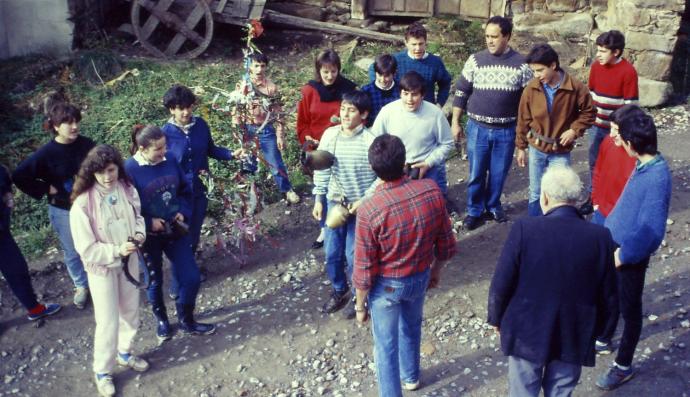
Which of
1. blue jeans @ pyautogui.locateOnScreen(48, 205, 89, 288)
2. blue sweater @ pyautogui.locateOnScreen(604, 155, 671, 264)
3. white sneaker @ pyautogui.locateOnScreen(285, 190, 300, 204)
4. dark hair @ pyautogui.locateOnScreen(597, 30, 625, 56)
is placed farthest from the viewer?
white sneaker @ pyautogui.locateOnScreen(285, 190, 300, 204)

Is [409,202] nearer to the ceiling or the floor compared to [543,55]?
nearer to the floor

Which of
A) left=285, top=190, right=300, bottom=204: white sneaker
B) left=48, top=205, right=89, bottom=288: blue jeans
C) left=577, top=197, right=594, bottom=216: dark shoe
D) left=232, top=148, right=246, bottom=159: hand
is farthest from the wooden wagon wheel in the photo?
left=577, top=197, right=594, bottom=216: dark shoe

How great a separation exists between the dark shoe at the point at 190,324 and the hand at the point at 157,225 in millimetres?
636

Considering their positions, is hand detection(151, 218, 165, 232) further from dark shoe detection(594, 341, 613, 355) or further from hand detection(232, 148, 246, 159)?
dark shoe detection(594, 341, 613, 355)

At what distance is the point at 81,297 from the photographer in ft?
17.4

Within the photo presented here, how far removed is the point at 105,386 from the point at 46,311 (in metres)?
1.13

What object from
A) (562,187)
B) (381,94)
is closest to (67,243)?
(381,94)

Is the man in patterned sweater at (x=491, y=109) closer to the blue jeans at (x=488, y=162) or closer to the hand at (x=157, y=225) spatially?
the blue jeans at (x=488, y=162)

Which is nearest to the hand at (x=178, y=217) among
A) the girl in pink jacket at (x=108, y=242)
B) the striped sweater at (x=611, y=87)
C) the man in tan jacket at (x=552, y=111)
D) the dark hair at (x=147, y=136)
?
the girl in pink jacket at (x=108, y=242)

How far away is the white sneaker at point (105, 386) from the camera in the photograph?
4387mm

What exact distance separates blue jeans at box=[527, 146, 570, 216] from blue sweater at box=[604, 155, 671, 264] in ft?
5.41

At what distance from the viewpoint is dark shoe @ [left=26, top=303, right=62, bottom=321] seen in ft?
16.9

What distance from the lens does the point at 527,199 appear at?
256 inches

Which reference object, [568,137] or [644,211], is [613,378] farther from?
[568,137]
